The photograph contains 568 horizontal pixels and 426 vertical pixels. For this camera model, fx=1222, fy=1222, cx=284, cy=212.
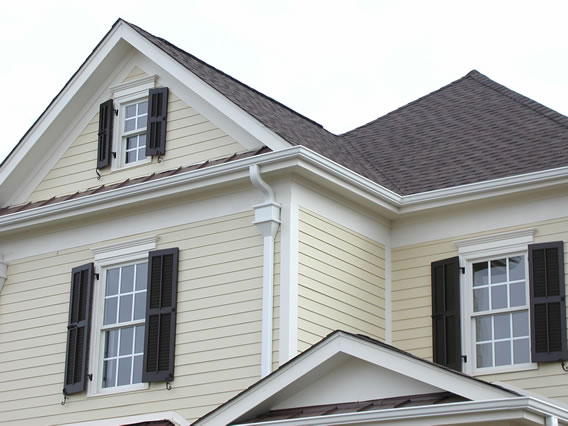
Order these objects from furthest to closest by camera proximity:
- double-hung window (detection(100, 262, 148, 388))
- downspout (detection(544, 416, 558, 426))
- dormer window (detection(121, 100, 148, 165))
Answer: dormer window (detection(121, 100, 148, 165)) < double-hung window (detection(100, 262, 148, 388)) < downspout (detection(544, 416, 558, 426))

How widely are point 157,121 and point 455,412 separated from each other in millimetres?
7742

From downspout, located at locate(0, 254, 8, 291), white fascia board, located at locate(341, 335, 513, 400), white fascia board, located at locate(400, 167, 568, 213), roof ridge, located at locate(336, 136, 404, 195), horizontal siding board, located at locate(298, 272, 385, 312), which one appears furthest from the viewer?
downspout, located at locate(0, 254, 8, 291)

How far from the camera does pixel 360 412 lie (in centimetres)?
1187

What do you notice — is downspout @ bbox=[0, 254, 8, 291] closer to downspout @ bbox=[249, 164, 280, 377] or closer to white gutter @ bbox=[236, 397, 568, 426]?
downspout @ bbox=[249, 164, 280, 377]

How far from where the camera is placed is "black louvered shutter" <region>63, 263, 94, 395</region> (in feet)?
55.2

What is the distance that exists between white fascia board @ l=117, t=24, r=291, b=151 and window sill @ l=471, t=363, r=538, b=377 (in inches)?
149

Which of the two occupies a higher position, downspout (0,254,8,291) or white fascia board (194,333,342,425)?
downspout (0,254,8,291)

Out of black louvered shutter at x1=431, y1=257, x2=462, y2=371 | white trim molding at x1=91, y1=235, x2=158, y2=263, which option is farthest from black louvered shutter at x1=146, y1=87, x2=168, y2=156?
black louvered shutter at x1=431, y1=257, x2=462, y2=371

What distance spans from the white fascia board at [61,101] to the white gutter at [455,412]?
7.88m

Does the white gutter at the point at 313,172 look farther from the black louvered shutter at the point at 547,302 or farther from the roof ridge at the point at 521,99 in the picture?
the roof ridge at the point at 521,99

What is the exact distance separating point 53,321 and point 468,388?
309 inches

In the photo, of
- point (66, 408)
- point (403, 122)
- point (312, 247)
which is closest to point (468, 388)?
point (312, 247)

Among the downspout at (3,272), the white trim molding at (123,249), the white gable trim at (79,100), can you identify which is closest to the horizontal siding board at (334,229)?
the white trim molding at (123,249)

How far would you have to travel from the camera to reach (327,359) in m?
12.7
